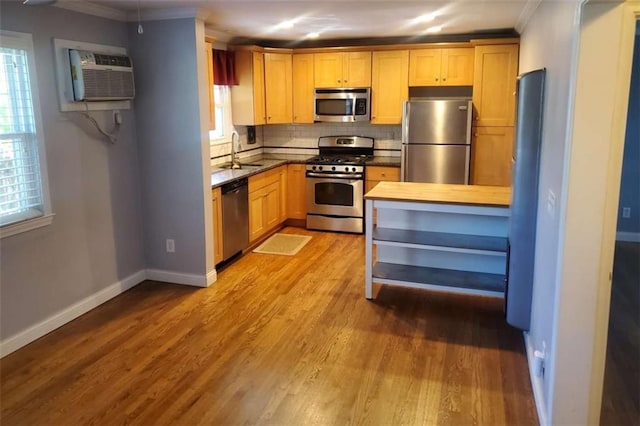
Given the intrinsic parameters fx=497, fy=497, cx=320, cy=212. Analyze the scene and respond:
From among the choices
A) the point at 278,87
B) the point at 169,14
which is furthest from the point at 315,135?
the point at 169,14

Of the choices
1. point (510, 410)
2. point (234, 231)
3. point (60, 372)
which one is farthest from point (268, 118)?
point (510, 410)

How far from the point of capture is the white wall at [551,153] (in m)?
2.20

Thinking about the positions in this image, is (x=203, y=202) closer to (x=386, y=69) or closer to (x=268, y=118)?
(x=268, y=118)

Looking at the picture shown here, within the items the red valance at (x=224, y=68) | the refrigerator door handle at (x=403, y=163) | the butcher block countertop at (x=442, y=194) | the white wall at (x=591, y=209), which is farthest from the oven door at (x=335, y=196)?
the white wall at (x=591, y=209)

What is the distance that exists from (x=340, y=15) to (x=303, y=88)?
6.53 feet

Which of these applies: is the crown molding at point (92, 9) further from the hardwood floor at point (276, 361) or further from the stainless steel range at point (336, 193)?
→ the stainless steel range at point (336, 193)

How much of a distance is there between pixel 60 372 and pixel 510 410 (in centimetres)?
258

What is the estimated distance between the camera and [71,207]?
3.62 m

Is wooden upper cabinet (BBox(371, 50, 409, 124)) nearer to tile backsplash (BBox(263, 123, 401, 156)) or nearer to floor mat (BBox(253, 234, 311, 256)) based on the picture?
tile backsplash (BBox(263, 123, 401, 156))

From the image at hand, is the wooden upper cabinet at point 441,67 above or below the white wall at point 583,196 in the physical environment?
above

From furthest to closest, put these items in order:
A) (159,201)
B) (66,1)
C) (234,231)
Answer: (234,231) → (159,201) → (66,1)

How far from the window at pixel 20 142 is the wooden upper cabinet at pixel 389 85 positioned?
12.3ft

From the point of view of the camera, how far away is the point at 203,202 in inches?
167

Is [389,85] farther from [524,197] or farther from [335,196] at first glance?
[524,197]
